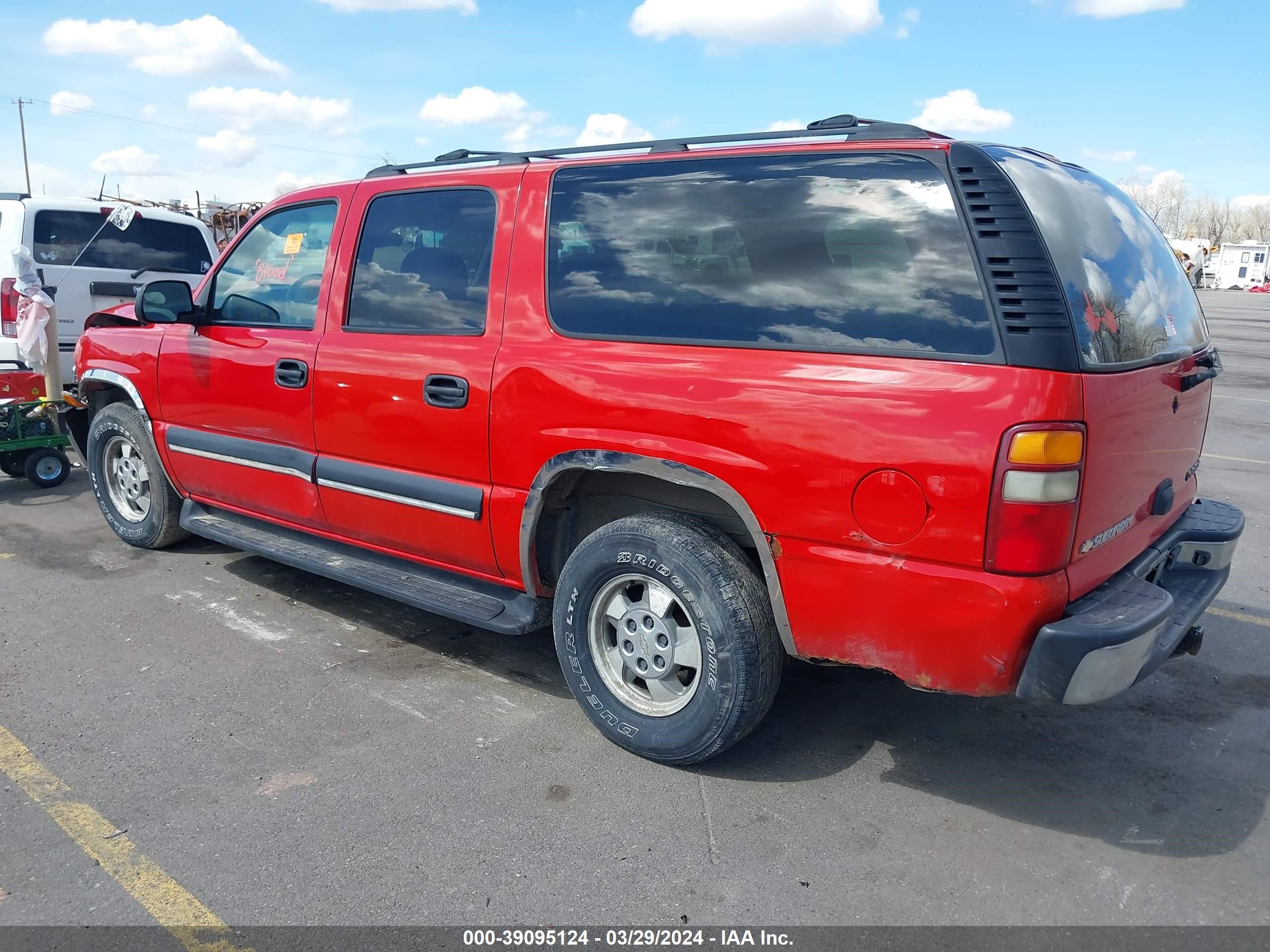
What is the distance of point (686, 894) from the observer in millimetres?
2604

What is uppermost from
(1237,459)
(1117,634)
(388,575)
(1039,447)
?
(1039,447)

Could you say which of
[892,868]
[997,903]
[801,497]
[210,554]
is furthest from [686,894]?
[210,554]

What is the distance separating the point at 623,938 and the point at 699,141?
100 inches

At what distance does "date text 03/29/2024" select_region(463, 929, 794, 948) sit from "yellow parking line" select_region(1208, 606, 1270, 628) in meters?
3.40

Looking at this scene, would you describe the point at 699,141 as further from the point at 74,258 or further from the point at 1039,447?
the point at 74,258

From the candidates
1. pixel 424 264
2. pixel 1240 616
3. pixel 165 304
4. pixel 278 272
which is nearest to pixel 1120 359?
pixel 424 264

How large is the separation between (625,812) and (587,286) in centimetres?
178

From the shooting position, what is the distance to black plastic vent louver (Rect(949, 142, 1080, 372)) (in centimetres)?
248

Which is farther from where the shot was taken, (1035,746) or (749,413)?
(1035,746)

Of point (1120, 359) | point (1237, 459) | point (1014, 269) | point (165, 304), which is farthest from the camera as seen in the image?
point (1237, 459)

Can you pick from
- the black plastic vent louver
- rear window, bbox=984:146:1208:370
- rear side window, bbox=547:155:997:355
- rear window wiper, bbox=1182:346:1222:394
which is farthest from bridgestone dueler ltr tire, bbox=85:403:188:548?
rear window wiper, bbox=1182:346:1222:394

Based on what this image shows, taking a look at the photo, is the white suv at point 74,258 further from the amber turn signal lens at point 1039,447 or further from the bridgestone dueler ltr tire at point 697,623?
the amber turn signal lens at point 1039,447

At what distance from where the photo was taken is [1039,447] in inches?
96.7

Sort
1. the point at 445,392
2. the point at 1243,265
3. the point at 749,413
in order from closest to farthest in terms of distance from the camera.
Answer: the point at 749,413
the point at 445,392
the point at 1243,265
